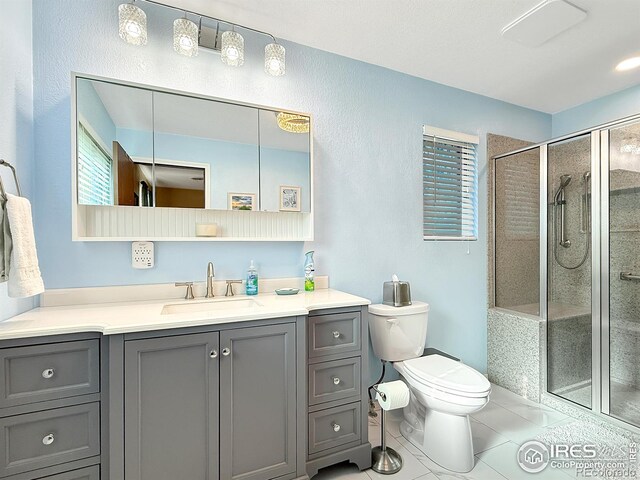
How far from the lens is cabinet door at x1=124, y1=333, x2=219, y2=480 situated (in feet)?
3.89

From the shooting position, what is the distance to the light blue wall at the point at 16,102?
4.18 feet

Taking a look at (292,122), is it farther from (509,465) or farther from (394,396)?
(509,465)

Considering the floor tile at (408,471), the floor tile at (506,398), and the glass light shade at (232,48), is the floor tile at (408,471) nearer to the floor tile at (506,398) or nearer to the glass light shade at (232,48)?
the floor tile at (506,398)

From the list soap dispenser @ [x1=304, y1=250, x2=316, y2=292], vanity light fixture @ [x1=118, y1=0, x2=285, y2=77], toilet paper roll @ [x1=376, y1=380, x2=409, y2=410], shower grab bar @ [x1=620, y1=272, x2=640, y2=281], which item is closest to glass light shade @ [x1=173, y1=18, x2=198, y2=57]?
vanity light fixture @ [x1=118, y1=0, x2=285, y2=77]

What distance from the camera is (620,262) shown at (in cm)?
209

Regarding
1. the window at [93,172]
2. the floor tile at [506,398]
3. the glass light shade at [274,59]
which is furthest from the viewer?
the floor tile at [506,398]

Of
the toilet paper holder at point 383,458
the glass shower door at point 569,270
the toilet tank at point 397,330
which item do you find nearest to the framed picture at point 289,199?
the toilet tank at point 397,330

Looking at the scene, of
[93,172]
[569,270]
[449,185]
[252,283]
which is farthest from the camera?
[449,185]

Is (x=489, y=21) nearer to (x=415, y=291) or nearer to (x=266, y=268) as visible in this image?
(x=415, y=291)

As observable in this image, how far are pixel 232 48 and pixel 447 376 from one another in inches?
82.6

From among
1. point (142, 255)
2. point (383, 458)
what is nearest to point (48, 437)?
point (142, 255)

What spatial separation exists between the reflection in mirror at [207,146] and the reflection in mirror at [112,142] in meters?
0.06

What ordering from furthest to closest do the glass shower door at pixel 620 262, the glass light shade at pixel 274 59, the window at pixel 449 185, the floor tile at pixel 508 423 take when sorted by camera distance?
the window at pixel 449 185, the glass shower door at pixel 620 262, the floor tile at pixel 508 423, the glass light shade at pixel 274 59

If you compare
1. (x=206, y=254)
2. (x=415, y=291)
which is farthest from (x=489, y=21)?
(x=206, y=254)
